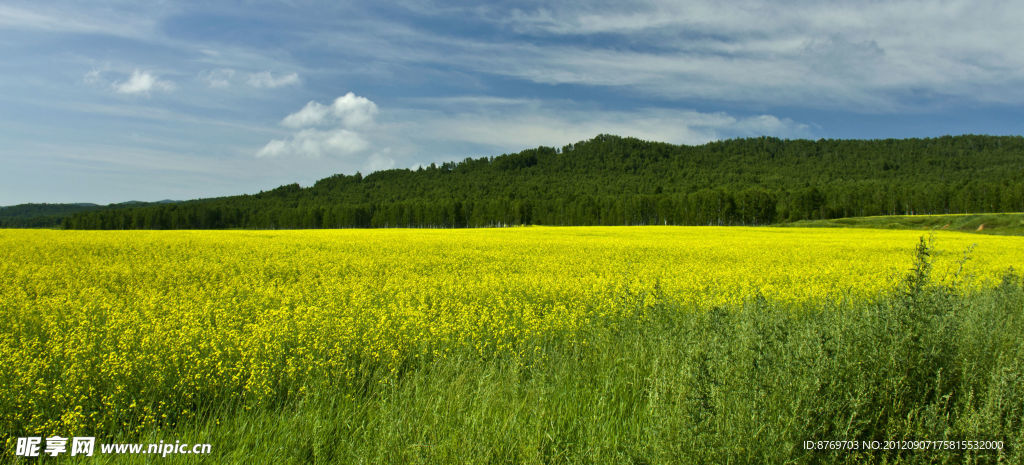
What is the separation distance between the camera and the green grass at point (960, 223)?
42375 millimetres

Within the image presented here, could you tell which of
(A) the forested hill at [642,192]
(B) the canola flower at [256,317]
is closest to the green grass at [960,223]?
(B) the canola flower at [256,317]

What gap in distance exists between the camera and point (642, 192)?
137 metres

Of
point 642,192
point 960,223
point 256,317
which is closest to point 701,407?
point 256,317

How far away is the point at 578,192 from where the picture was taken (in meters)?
145

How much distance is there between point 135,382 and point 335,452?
256 cm

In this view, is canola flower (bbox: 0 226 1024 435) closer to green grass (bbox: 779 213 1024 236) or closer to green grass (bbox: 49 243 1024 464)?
green grass (bbox: 49 243 1024 464)

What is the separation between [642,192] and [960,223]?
90775 millimetres

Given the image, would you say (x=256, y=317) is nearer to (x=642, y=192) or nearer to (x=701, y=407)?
(x=701, y=407)

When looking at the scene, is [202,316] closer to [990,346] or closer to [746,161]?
[990,346]

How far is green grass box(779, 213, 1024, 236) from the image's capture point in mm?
42375

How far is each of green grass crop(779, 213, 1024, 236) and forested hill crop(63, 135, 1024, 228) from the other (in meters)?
40.1

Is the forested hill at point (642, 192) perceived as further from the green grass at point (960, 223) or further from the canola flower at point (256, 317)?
the canola flower at point (256, 317)

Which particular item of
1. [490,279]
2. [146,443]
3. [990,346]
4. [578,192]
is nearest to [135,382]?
[146,443]

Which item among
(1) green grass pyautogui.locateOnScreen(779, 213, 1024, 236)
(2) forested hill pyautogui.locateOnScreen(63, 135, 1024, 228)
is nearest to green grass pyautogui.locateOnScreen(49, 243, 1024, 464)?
(1) green grass pyautogui.locateOnScreen(779, 213, 1024, 236)
